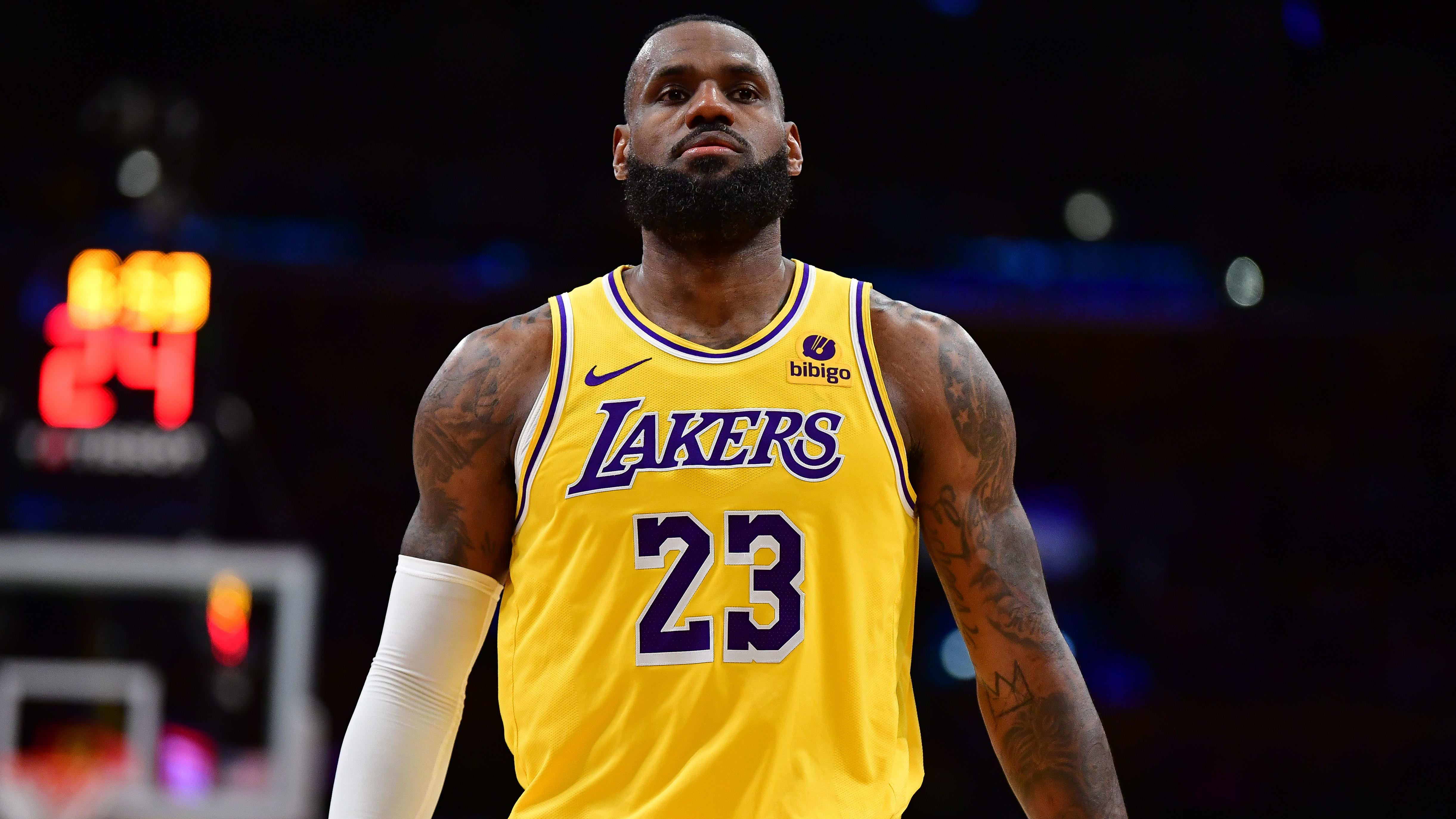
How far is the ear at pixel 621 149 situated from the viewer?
2766mm

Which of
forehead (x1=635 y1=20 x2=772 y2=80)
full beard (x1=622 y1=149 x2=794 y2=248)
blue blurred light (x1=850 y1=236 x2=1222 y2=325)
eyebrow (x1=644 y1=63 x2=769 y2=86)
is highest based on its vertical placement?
blue blurred light (x1=850 y1=236 x2=1222 y2=325)

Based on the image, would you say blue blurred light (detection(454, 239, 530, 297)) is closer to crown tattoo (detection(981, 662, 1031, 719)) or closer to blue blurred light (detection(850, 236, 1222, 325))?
blue blurred light (detection(850, 236, 1222, 325))

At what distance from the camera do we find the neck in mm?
2596

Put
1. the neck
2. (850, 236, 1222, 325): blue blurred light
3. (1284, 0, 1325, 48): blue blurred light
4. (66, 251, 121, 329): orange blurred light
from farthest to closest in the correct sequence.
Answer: (1284, 0, 1325, 48): blue blurred light
(850, 236, 1222, 325): blue blurred light
(66, 251, 121, 329): orange blurred light
the neck

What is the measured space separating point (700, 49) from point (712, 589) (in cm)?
95

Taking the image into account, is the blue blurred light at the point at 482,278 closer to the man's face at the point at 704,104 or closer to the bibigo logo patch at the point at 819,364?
the man's face at the point at 704,104

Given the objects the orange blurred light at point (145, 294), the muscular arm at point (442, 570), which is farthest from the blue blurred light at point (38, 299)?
the muscular arm at point (442, 570)

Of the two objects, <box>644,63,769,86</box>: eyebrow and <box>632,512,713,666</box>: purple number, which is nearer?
<box>632,512,713,666</box>: purple number

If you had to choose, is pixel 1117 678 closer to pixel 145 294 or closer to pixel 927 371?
pixel 145 294

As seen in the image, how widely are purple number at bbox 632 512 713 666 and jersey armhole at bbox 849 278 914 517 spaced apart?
13.0 inches

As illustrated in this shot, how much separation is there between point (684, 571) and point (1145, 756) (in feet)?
33.0

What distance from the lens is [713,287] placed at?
264 centimetres

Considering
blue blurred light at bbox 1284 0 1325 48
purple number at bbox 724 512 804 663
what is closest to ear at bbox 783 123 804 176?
purple number at bbox 724 512 804 663

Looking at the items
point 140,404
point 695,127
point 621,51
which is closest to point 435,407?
point 695,127
